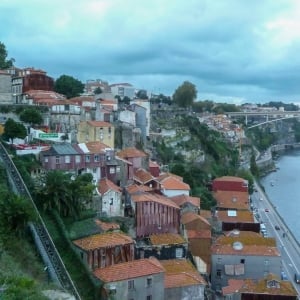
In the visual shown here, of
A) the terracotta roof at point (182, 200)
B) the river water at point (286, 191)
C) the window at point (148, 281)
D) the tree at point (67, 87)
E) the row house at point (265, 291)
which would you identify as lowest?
the river water at point (286, 191)

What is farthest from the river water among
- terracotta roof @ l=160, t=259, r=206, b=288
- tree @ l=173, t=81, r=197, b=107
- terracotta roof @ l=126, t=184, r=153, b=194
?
terracotta roof @ l=160, t=259, r=206, b=288

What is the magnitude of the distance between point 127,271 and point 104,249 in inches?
58.2

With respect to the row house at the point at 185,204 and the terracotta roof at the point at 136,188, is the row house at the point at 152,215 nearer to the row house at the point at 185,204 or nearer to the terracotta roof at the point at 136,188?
the terracotta roof at the point at 136,188

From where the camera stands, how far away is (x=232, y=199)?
38.4 meters

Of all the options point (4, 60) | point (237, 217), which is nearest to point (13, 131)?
point (237, 217)

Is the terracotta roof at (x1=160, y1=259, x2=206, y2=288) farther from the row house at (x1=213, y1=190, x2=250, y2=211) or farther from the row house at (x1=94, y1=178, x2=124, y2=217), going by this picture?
the row house at (x1=213, y1=190, x2=250, y2=211)

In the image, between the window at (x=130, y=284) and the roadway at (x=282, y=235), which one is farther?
the roadway at (x=282, y=235)

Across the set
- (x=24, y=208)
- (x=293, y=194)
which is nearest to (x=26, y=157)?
(x=24, y=208)

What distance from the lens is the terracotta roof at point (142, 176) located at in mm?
28350

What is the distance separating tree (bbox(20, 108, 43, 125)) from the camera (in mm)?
29562

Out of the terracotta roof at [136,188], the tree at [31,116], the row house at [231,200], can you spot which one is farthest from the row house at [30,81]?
the terracotta roof at [136,188]

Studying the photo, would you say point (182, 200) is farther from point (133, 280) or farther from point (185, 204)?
point (133, 280)

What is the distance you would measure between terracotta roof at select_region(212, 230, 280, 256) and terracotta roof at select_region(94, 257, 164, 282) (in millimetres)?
8244

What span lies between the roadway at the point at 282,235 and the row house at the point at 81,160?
35.2ft
